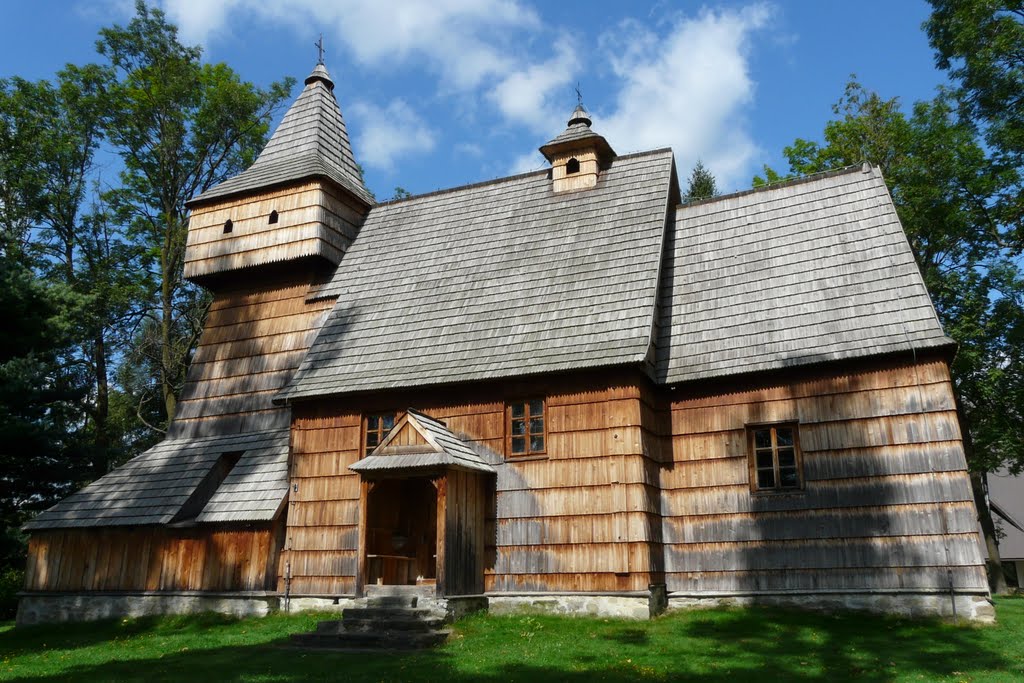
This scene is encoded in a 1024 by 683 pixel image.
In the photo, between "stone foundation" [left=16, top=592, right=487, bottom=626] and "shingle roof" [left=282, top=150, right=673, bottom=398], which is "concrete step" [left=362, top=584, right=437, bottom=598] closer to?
"stone foundation" [left=16, top=592, right=487, bottom=626]

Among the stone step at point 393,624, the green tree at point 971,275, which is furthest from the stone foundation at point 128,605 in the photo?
the green tree at point 971,275

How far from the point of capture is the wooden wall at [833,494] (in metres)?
13.7

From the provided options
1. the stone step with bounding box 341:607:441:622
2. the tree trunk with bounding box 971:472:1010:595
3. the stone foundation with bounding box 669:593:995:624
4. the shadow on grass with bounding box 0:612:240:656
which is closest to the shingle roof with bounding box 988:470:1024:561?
the tree trunk with bounding box 971:472:1010:595

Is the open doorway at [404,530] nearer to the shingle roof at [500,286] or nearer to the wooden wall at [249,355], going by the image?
the shingle roof at [500,286]

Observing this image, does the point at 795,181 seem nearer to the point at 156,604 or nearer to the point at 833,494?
the point at 833,494

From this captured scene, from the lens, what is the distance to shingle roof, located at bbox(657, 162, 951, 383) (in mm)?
15039

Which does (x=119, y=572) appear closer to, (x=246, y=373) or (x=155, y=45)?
(x=246, y=373)

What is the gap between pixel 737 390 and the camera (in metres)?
15.7

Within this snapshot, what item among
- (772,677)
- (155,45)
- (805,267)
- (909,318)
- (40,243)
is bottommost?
(772,677)

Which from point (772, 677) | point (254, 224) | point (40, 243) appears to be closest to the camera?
point (772, 677)

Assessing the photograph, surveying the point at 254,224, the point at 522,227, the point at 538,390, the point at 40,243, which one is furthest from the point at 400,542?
the point at 40,243

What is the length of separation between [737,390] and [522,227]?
279 inches

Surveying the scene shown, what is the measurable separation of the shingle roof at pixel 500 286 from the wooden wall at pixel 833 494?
2.71 m

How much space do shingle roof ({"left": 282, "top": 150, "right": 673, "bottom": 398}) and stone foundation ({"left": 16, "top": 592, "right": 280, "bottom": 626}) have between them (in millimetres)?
4425
